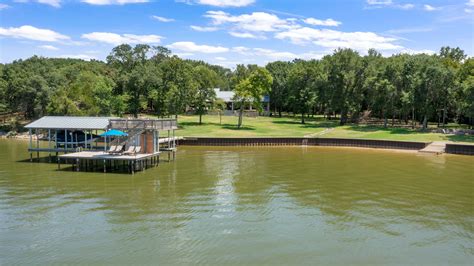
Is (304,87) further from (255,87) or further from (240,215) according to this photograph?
(240,215)

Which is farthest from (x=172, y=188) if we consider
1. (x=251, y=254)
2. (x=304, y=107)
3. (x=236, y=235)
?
(x=304, y=107)

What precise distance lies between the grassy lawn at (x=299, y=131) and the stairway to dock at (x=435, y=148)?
296cm

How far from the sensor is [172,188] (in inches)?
1196

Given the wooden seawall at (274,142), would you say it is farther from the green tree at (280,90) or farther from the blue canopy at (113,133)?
the green tree at (280,90)

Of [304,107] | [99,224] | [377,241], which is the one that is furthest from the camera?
[304,107]

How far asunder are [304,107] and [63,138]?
161 feet

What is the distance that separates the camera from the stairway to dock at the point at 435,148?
49906 mm

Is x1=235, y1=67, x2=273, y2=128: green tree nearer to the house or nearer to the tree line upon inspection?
the tree line

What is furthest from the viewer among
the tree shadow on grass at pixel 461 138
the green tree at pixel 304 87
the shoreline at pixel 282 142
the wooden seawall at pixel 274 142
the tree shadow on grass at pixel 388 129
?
the green tree at pixel 304 87

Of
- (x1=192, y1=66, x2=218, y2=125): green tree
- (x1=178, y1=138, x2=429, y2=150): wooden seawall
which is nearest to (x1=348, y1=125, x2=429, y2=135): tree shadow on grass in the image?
(x1=178, y1=138, x2=429, y2=150): wooden seawall

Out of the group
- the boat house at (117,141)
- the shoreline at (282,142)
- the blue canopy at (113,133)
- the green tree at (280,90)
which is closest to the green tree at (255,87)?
the shoreline at (282,142)

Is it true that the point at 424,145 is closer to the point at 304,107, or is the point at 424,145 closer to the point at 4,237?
the point at 304,107

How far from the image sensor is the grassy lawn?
192 feet

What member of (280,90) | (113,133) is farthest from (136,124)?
(280,90)
